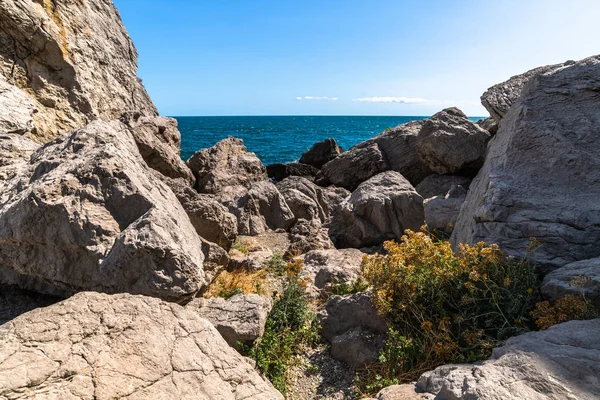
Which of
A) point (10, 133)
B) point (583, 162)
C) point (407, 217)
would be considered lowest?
point (407, 217)

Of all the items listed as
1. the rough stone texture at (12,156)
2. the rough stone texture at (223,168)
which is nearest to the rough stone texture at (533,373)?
the rough stone texture at (12,156)

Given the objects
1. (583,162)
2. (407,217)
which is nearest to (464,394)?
(583,162)

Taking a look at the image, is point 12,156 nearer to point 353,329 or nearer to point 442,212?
point 353,329

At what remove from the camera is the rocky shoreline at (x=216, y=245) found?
3.21 metres

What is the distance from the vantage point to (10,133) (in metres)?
8.22

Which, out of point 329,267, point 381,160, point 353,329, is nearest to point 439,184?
point 381,160

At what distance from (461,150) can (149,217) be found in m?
9.26

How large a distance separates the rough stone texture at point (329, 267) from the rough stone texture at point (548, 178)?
1.91 m

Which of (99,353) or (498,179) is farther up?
(498,179)

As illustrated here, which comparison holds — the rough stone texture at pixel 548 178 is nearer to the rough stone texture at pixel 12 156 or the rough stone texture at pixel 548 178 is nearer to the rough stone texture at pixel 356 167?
the rough stone texture at pixel 12 156

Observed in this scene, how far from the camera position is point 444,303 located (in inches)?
198

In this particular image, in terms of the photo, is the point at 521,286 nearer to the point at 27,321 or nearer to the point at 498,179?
the point at 498,179

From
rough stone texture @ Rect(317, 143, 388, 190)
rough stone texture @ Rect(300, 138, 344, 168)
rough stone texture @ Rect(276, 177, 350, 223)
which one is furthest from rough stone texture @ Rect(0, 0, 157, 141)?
rough stone texture @ Rect(300, 138, 344, 168)

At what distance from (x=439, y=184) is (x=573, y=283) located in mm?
7901
